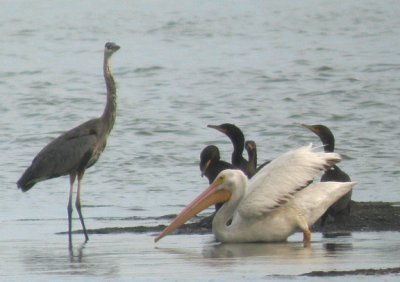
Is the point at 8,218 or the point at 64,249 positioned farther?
the point at 8,218

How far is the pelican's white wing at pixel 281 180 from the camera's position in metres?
12.1

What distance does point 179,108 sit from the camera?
89.8 feet

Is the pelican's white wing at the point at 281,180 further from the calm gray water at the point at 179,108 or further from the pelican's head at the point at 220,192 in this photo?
the calm gray water at the point at 179,108

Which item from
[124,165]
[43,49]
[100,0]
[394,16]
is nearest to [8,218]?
[124,165]

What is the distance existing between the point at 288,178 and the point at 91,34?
2963 cm

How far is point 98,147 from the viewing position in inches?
577

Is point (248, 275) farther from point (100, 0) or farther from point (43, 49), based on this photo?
point (100, 0)

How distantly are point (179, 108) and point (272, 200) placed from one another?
15303mm

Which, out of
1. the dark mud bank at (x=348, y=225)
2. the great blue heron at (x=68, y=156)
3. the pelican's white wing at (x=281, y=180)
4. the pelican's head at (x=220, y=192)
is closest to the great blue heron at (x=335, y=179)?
the dark mud bank at (x=348, y=225)

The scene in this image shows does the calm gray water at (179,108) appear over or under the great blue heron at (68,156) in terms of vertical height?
under

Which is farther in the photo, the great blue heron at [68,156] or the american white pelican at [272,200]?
the great blue heron at [68,156]

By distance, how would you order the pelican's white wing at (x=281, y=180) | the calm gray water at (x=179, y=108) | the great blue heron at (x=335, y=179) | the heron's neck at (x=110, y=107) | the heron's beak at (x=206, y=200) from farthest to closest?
the heron's neck at (x=110, y=107), the great blue heron at (x=335, y=179), the heron's beak at (x=206, y=200), the pelican's white wing at (x=281, y=180), the calm gray water at (x=179, y=108)

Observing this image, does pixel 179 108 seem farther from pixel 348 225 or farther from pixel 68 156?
pixel 348 225

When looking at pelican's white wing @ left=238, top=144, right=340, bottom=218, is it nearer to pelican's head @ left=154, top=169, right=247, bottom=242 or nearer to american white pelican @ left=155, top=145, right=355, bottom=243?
american white pelican @ left=155, top=145, right=355, bottom=243
